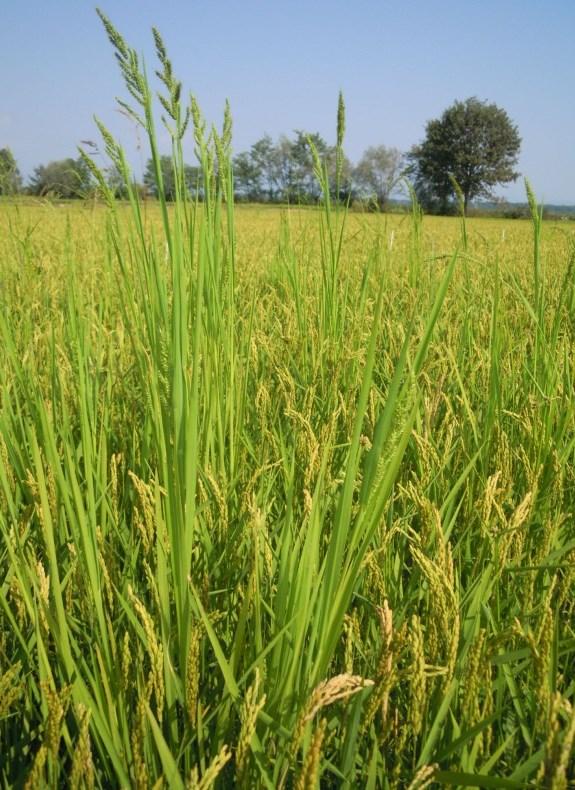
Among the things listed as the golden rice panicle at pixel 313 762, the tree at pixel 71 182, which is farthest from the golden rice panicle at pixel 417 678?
the tree at pixel 71 182

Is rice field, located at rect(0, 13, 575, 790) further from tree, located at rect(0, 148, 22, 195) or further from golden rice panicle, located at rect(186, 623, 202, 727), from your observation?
tree, located at rect(0, 148, 22, 195)

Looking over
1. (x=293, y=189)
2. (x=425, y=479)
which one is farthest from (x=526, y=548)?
(x=293, y=189)

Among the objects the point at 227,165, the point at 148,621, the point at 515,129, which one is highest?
the point at 515,129

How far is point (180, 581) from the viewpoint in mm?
699

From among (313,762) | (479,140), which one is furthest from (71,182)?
(479,140)

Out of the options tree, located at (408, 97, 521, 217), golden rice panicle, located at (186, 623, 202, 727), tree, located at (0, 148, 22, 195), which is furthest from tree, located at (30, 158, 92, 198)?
tree, located at (408, 97, 521, 217)

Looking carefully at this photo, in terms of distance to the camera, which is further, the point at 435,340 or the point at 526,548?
the point at 435,340

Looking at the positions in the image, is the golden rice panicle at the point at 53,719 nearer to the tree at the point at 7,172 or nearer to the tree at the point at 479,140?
the tree at the point at 7,172

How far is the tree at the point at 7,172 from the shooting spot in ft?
5.87

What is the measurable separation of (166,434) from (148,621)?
0.26 metres

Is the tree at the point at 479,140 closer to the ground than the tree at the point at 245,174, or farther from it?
farther from it

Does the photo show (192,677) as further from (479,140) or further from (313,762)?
(479,140)

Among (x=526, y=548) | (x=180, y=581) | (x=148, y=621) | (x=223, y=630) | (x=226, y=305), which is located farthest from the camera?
(x=226, y=305)

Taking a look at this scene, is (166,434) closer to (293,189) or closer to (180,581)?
(180,581)
